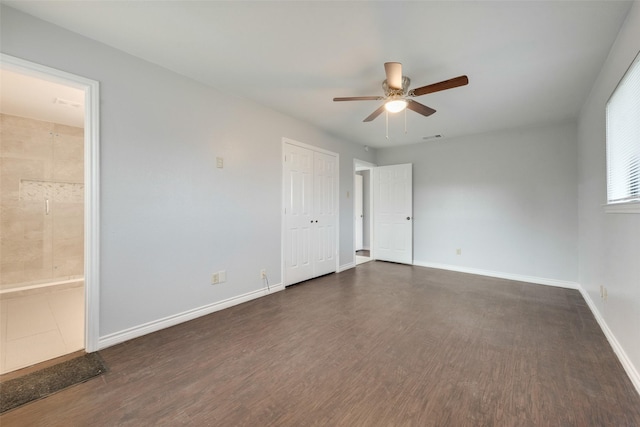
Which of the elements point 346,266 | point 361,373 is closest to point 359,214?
point 346,266

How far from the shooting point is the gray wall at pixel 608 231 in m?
1.79

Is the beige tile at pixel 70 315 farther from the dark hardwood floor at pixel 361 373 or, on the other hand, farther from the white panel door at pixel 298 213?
the white panel door at pixel 298 213

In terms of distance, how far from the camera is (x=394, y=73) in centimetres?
211

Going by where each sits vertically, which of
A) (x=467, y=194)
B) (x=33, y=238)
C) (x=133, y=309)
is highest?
(x=467, y=194)

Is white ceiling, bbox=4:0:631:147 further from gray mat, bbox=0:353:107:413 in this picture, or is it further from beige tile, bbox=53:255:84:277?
beige tile, bbox=53:255:84:277

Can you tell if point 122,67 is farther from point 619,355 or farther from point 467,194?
point 467,194

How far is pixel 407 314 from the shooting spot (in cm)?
289

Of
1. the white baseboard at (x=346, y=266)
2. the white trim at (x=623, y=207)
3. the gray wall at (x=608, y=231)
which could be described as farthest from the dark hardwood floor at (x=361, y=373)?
the white baseboard at (x=346, y=266)

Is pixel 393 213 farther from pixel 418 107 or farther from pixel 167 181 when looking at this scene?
pixel 167 181

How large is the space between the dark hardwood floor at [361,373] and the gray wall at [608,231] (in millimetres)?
280

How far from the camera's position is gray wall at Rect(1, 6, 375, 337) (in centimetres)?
218

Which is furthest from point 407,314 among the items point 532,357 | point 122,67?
point 122,67

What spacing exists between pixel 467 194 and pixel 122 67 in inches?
206

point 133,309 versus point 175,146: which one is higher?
point 175,146
